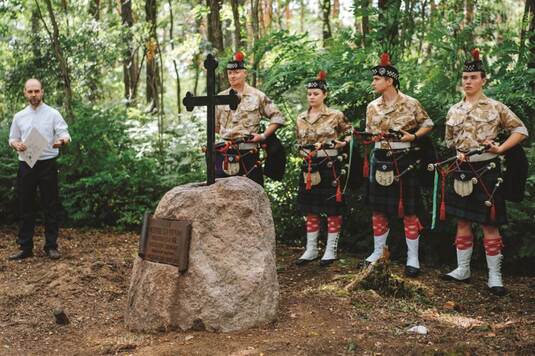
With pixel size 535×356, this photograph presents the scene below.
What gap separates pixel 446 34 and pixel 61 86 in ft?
25.4

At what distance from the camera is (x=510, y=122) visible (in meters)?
4.96

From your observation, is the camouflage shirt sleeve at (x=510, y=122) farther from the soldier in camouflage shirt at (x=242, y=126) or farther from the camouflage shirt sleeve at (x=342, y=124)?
the soldier in camouflage shirt at (x=242, y=126)

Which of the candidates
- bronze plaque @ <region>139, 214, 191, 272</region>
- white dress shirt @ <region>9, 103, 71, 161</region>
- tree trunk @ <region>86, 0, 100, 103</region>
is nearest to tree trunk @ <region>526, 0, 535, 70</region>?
bronze plaque @ <region>139, 214, 191, 272</region>

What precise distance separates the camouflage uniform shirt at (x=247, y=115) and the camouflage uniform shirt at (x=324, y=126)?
0.93ft

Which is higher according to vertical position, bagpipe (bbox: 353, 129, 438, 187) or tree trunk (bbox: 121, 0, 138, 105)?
tree trunk (bbox: 121, 0, 138, 105)

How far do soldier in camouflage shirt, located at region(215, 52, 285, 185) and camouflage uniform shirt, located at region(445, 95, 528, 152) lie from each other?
5.84 feet

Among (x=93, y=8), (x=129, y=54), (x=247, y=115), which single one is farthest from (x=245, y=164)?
(x=93, y=8)

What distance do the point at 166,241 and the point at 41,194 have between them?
9.20 ft

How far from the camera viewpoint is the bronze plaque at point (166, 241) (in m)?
4.21

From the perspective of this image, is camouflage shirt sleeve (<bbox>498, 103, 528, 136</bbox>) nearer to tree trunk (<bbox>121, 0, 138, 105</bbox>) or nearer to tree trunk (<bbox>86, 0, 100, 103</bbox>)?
tree trunk (<bbox>121, 0, 138, 105</bbox>)

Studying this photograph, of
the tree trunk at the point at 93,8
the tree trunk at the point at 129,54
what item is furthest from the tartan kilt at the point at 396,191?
the tree trunk at the point at 93,8

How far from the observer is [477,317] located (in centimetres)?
451

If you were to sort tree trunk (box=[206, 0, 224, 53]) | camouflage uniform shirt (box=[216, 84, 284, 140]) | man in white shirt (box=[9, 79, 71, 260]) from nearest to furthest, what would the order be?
1. camouflage uniform shirt (box=[216, 84, 284, 140])
2. man in white shirt (box=[9, 79, 71, 260])
3. tree trunk (box=[206, 0, 224, 53])

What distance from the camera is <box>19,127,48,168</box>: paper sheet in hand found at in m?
6.21
